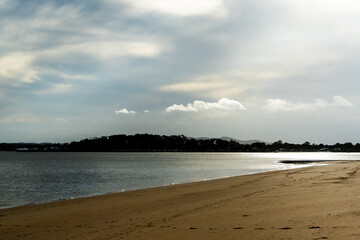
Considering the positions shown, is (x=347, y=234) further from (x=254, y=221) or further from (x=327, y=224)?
(x=254, y=221)

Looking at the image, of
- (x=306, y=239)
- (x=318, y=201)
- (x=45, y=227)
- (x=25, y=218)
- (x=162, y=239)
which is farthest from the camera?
(x=25, y=218)

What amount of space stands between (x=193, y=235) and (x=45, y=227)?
6.77 metres

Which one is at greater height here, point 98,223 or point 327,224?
point 327,224

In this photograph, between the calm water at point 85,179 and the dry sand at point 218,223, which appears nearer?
the dry sand at point 218,223

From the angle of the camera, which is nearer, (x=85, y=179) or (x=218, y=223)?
(x=218, y=223)

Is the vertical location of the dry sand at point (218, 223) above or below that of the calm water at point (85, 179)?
above

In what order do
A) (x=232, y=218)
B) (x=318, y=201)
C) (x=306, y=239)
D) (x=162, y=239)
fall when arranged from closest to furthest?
(x=306, y=239) < (x=162, y=239) < (x=232, y=218) < (x=318, y=201)

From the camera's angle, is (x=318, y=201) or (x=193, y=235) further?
(x=318, y=201)

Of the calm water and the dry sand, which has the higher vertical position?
the dry sand

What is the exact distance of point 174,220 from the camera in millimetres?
12641

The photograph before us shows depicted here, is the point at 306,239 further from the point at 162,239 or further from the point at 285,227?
the point at 162,239

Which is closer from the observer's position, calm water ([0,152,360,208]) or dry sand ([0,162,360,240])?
dry sand ([0,162,360,240])

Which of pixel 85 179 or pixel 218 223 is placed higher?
pixel 218 223

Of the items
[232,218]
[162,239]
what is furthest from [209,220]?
[162,239]
